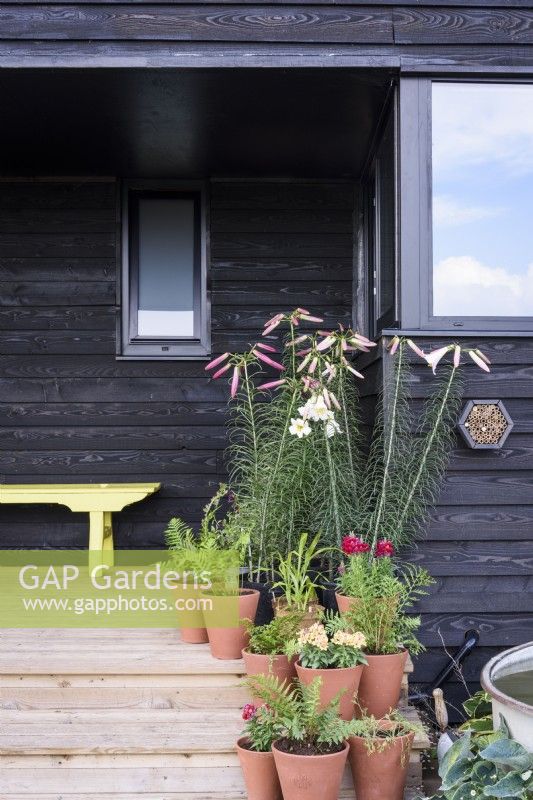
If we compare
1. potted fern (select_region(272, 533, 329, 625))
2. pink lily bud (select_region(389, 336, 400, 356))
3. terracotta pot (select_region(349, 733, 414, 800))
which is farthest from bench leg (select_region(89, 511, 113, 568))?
terracotta pot (select_region(349, 733, 414, 800))

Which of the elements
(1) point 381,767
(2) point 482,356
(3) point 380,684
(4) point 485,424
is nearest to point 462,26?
(2) point 482,356

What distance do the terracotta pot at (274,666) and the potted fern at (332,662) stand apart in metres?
0.11

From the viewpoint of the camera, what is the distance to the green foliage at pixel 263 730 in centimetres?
237

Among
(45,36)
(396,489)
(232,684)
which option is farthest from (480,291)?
(45,36)

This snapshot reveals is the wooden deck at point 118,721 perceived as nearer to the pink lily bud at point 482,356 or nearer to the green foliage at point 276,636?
the green foliage at point 276,636

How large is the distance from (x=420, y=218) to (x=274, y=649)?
1.82m

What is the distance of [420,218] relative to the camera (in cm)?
338

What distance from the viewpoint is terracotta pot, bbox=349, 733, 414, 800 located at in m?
2.38

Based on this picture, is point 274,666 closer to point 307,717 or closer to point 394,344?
point 307,717

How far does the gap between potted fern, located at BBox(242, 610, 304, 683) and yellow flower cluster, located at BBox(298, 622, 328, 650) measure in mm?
131

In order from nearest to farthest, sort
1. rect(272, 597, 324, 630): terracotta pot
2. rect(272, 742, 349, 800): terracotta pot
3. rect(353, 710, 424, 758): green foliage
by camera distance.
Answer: rect(272, 742, 349, 800): terracotta pot, rect(353, 710, 424, 758): green foliage, rect(272, 597, 324, 630): terracotta pot

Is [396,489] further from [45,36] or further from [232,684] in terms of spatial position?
[45,36]

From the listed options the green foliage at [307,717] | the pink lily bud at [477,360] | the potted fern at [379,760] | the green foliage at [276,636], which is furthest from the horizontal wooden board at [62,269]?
the potted fern at [379,760]

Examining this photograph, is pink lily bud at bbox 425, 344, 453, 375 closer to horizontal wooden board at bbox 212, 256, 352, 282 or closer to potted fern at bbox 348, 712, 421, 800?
potted fern at bbox 348, 712, 421, 800
